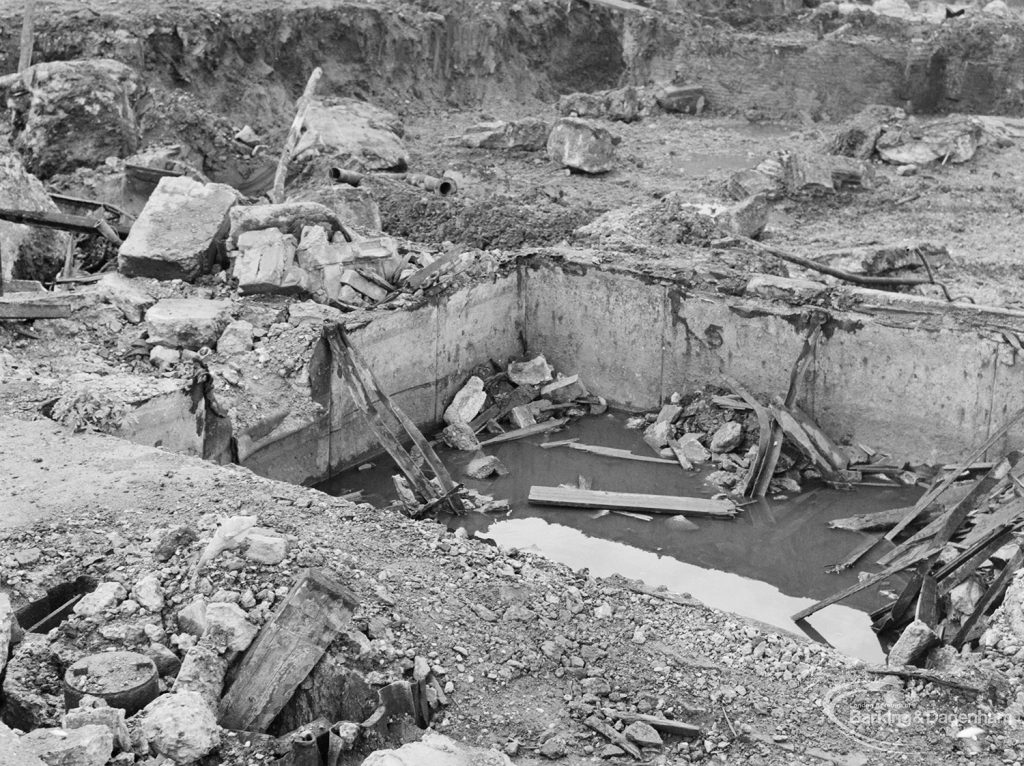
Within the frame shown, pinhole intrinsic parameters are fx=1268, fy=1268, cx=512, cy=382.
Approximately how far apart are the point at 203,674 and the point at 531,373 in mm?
6801

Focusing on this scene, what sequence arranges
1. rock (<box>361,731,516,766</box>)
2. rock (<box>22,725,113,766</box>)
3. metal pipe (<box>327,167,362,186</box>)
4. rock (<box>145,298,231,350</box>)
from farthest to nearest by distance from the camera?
metal pipe (<box>327,167,362,186</box>) < rock (<box>145,298,231,350</box>) < rock (<box>361,731,516,766</box>) < rock (<box>22,725,113,766</box>)

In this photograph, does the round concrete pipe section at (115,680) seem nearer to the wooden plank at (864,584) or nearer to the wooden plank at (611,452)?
the wooden plank at (864,584)

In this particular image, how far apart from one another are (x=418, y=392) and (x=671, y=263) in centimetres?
261

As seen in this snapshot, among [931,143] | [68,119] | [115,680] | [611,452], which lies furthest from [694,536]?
[931,143]

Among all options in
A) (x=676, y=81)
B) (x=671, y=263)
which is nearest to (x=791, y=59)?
(x=676, y=81)

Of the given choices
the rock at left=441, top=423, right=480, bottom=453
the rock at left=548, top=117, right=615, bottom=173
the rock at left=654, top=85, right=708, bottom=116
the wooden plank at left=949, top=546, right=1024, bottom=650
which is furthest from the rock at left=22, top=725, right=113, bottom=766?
the rock at left=654, top=85, right=708, bottom=116

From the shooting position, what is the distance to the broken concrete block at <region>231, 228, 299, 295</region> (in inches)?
419

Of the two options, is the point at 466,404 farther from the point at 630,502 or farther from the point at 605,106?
the point at 605,106

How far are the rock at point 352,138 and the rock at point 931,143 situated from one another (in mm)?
6301

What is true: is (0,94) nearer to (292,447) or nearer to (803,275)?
(292,447)

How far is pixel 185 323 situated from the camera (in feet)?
32.2

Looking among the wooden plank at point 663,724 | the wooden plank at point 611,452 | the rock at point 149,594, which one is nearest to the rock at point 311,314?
the wooden plank at point 611,452

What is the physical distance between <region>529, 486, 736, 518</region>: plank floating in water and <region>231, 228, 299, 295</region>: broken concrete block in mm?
2727

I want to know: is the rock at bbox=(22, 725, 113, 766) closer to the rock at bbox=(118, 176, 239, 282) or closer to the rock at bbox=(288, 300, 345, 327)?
the rock at bbox=(288, 300, 345, 327)
